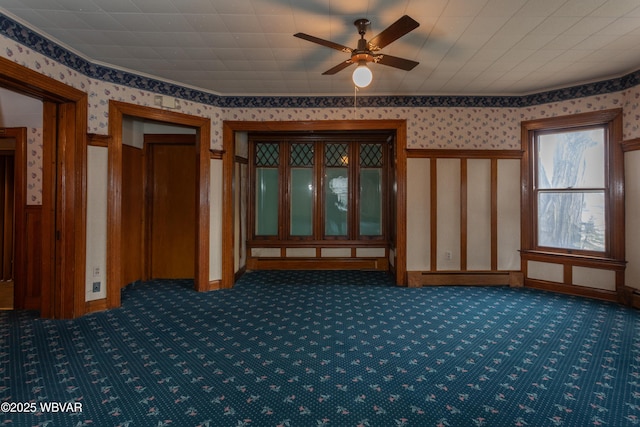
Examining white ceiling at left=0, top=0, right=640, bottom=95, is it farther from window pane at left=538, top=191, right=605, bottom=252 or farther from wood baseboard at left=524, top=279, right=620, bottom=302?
wood baseboard at left=524, top=279, right=620, bottom=302

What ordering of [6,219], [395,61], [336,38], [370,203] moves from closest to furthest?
[395,61] → [336,38] → [6,219] → [370,203]

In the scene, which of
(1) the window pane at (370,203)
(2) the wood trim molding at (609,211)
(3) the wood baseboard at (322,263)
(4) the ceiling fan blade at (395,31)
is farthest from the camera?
(1) the window pane at (370,203)

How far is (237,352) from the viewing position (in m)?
2.86

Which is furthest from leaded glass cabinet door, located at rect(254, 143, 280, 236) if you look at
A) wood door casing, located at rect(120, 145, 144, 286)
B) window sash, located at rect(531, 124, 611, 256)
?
window sash, located at rect(531, 124, 611, 256)

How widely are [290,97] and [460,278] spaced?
→ 12.5 feet

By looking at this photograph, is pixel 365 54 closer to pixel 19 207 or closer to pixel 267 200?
pixel 267 200

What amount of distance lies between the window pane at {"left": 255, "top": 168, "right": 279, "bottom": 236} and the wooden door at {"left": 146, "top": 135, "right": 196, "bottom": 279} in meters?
1.37

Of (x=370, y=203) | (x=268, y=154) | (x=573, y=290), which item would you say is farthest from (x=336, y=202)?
(x=573, y=290)

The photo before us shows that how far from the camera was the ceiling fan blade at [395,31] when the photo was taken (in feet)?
7.99

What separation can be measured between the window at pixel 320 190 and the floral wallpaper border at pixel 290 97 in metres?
1.38

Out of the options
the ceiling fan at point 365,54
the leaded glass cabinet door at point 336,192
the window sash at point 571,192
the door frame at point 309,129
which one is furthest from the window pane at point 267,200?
the window sash at point 571,192

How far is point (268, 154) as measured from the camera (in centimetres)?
653

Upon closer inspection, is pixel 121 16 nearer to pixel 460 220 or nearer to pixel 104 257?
pixel 104 257

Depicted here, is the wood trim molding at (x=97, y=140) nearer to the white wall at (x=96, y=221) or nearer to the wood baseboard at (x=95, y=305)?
the white wall at (x=96, y=221)
